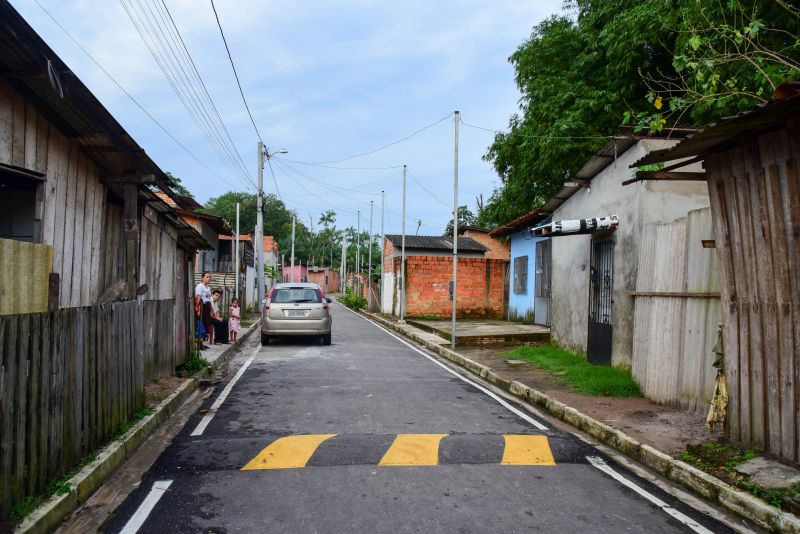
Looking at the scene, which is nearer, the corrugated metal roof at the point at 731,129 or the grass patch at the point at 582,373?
the corrugated metal roof at the point at 731,129

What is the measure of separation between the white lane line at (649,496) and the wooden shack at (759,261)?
4.35ft

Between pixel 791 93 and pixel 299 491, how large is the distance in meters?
4.74

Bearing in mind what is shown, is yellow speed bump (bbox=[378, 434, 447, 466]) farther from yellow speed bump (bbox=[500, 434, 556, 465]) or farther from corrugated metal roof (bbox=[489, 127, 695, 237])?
corrugated metal roof (bbox=[489, 127, 695, 237])

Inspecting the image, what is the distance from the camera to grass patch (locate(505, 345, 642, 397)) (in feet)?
28.6

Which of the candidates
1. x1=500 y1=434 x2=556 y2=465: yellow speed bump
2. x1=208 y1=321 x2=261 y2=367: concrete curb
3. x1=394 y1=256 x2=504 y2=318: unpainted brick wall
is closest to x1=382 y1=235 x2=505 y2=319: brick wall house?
x1=394 y1=256 x2=504 y2=318: unpainted brick wall

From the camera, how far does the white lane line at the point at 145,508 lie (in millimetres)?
3953

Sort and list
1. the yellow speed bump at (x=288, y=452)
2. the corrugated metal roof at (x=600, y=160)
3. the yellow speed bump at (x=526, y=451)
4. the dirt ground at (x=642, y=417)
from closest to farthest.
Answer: the yellow speed bump at (x=288, y=452)
the yellow speed bump at (x=526, y=451)
the dirt ground at (x=642, y=417)
the corrugated metal roof at (x=600, y=160)

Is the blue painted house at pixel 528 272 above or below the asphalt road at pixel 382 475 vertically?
above

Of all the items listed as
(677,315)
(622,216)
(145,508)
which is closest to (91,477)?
Answer: (145,508)

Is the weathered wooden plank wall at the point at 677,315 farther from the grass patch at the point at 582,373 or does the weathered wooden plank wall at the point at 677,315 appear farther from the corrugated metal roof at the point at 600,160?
the corrugated metal roof at the point at 600,160

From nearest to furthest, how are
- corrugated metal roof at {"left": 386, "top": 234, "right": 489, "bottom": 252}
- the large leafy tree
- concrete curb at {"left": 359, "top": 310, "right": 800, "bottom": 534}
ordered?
1. concrete curb at {"left": 359, "top": 310, "right": 800, "bottom": 534}
2. the large leafy tree
3. corrugated metal roof at {"left": 386, "top": 234, "right": 489, "bottom": 252}

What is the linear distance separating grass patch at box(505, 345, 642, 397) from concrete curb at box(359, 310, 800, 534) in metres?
0.84

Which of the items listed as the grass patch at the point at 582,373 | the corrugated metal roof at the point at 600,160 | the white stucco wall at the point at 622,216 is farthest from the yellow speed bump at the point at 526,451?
the corrugated metal roof at the point at 600,160

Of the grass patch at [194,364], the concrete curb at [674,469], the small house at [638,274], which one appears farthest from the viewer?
the grass patch at [194,364]
